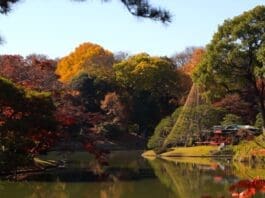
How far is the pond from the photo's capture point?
52.3 ft

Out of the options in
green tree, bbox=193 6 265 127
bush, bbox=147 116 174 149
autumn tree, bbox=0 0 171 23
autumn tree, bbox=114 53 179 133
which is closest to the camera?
autumn tree, bbox=0 0 171 23

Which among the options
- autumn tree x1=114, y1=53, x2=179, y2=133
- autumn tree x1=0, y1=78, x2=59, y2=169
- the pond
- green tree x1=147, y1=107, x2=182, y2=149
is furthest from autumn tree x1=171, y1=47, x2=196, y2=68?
autumn tree x1=0, y1=78, x2=59, y2=169

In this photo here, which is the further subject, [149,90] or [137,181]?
[149,90]

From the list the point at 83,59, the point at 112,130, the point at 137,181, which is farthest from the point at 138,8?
the point at 83,59

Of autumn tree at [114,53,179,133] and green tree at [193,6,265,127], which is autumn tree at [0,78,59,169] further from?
autumn tree at [114,53,179,133]

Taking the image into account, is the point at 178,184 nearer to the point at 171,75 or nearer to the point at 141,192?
the point at 141,192

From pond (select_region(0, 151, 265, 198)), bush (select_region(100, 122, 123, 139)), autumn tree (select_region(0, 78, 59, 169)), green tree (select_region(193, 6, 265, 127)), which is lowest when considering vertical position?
pond (select_region(0, 151, 265, 198))

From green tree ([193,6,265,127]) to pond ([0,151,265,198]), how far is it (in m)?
4.15

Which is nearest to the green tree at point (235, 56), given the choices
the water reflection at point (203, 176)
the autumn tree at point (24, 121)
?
the water reflection at point (203, 176)

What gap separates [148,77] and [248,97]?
9199mm

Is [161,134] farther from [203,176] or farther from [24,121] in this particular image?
[24,121]

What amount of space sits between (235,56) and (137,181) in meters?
9.74

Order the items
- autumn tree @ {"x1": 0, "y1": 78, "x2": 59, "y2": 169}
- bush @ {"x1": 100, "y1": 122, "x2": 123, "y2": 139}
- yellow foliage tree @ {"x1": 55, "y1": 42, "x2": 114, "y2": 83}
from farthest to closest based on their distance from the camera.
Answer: yellow foliage tree @ {"x1": 55, "y1": 42, "x2": 114, "y2": 83} → bush @ {"x1": 100, "y1": 122, "x2": 123, "y2": 139} → autumn tree @ {"x1": 0, "y1": 78, "x2": 59, "y2": 169}

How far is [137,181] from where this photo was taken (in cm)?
1895
